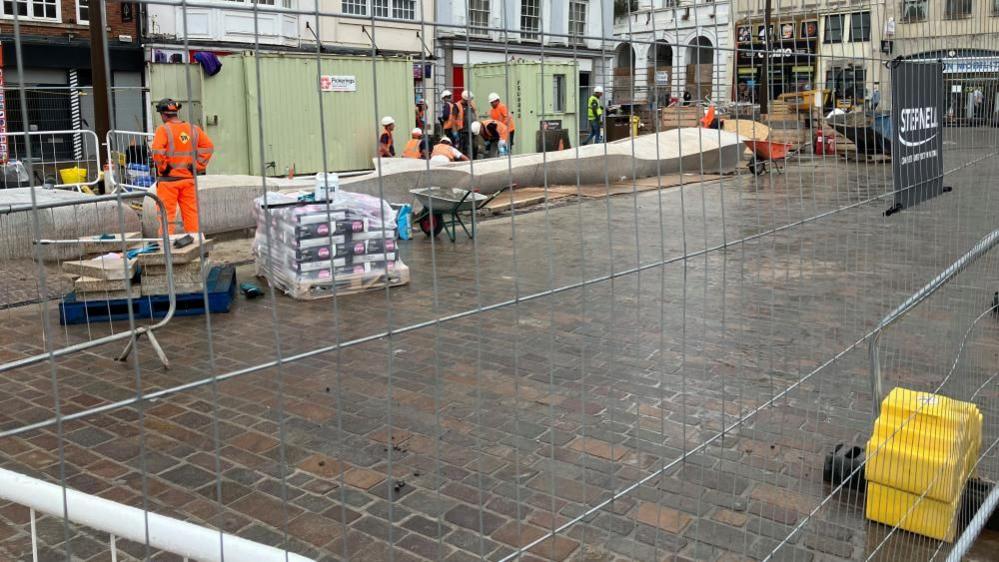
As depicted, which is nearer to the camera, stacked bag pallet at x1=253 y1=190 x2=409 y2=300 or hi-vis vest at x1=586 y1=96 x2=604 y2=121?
hi-vis vest at x1=586 y1=96 x2=604 y2=121

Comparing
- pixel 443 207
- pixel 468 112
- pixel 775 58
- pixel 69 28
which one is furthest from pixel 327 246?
pixel 69 28

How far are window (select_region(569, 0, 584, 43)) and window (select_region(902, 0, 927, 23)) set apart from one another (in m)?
2.06

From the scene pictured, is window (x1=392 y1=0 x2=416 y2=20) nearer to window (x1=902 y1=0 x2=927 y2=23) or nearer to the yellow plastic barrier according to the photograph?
window (x1=902 y1=0 x2=927 y2=23)

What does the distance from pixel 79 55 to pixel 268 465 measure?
2133 cm

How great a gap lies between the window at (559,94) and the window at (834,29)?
5.15 ft

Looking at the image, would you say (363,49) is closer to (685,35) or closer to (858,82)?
(685,35)

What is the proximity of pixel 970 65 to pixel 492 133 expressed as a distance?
3.89m

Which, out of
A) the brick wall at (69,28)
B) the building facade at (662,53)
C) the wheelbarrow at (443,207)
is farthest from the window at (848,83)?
the brick wall at (69,28)

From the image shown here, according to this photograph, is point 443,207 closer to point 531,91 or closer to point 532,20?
point 532,20

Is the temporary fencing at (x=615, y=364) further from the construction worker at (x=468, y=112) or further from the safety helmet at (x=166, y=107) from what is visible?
the safety helmet at (x=166, y=107)

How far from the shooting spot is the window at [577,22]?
2.38 meters

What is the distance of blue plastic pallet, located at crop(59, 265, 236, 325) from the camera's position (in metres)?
7.52

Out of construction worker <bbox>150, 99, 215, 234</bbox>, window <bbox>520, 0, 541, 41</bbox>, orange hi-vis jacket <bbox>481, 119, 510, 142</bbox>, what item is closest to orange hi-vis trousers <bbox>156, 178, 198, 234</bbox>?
construction worker <bbox>150, 99, 215, 234</bbox>

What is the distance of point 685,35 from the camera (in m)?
2.64
